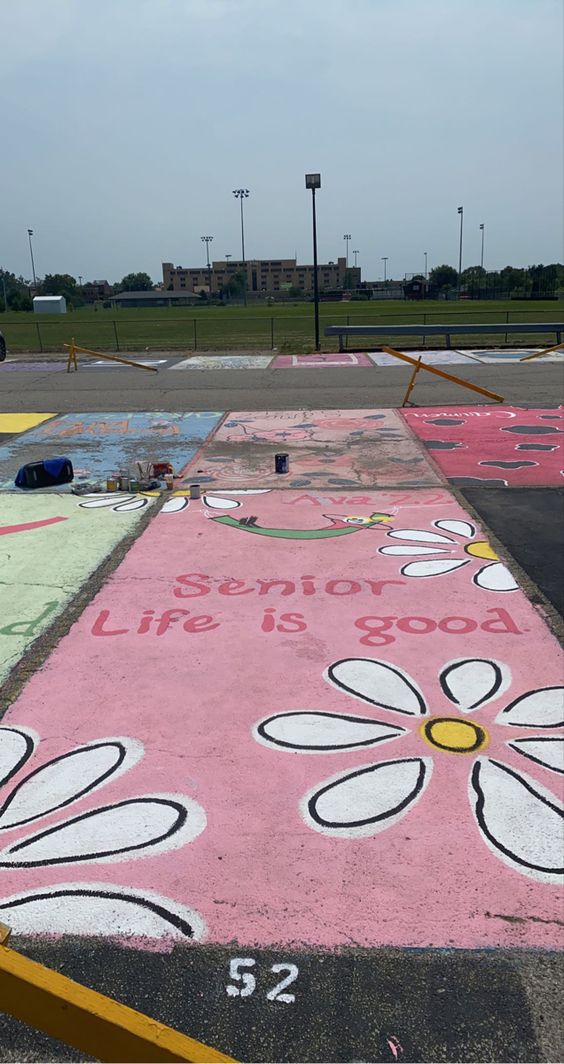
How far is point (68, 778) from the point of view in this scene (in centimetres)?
393

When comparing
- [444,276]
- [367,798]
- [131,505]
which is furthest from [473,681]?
[444,276]

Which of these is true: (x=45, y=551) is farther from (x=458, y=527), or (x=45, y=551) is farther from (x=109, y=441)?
(x=109, y=441)

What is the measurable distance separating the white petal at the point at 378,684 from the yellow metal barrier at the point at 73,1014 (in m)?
3.36

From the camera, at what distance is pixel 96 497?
31.6 ft

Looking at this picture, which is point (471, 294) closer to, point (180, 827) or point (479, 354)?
point (479, 354)

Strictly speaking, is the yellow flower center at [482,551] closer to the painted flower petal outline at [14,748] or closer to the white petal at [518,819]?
the white petal at [518,819]

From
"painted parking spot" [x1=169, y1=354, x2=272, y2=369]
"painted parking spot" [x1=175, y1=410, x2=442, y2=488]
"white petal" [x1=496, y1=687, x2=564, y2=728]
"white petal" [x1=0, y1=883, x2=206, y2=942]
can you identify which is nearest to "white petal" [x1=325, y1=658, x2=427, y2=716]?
"white petal" [x1=496, y1=687, x2=564, y2=728]

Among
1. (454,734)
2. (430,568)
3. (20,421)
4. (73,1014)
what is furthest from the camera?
(20,421)

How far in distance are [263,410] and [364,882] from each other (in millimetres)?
13554

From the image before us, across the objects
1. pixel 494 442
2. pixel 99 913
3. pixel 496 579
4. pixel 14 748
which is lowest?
pixel 99 913

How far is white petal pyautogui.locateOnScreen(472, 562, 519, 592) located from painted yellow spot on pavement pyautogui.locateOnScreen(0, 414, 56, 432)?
10703mm

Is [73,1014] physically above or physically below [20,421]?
above

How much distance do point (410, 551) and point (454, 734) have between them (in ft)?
10.5

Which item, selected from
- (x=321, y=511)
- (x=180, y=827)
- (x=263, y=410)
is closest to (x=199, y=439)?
(x=263, y=410)
